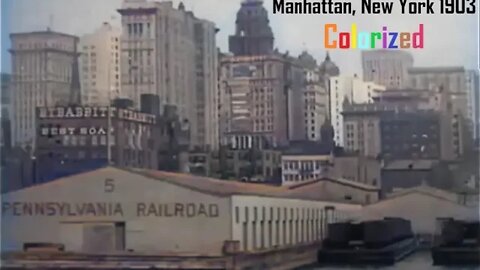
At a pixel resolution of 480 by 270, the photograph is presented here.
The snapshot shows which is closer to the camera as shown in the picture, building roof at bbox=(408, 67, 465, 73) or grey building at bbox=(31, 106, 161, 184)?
building roof at bbox=(408, 67, 465, 73)

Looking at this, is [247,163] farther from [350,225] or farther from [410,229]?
[410,229]

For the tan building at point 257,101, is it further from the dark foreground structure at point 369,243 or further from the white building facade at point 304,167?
the dark foreground structure at point 369,243

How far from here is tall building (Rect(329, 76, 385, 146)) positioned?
2.95 metres

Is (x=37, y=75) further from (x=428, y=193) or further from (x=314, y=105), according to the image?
(x=428, y=193)

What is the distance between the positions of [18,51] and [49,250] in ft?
2.29

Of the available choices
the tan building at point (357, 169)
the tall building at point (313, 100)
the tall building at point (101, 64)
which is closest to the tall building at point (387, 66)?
the tall building at point (313, 100)

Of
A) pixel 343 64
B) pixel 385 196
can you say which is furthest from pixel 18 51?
pixel 385 196

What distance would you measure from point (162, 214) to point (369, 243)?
70 centimetres

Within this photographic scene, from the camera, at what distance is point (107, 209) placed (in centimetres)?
305

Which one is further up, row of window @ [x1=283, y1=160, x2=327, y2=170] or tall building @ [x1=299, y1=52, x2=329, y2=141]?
tall building @ [x1=299, y1=52, x2=329, y2=141]

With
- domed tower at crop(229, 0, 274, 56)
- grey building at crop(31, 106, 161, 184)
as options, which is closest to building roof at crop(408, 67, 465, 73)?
domed tower at crop(229, 0, 274, 56)

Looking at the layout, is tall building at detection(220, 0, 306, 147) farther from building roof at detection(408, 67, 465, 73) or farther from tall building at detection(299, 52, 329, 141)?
building roof at detection(408, 67, 465, 73)

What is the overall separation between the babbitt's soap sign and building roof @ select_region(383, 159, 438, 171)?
60 cm

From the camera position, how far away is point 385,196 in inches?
117
